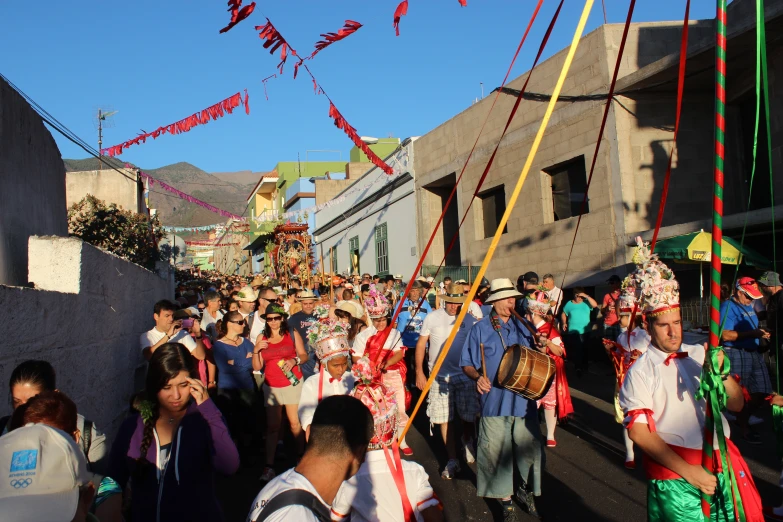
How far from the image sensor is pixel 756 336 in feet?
23.6

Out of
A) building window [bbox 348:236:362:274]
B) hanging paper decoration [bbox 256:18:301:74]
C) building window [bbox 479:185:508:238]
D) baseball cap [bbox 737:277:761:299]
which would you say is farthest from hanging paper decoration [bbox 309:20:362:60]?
building window [bbox 348:236:362:274]

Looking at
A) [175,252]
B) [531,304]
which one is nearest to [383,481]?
[531,304]

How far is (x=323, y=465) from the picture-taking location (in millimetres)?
2373

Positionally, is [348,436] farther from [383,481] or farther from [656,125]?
[656,125]

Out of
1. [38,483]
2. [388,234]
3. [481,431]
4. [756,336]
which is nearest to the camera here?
[38,483]

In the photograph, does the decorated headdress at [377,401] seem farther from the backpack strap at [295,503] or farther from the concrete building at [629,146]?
the concrete building at [629,146]

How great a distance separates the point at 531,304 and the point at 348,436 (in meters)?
5.42

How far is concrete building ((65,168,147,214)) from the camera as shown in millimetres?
18516

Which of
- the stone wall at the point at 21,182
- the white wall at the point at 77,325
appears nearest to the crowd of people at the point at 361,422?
the white wall at the point at 77,325

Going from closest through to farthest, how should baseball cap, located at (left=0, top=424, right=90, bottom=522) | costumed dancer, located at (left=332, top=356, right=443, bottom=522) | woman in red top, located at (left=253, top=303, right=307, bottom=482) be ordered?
baseball cap, located at (left=0, top=424, right=90, bottom=522) < costumed dancer, located at (left=332, top=356, right=443, bottom=522) < woman in red top, located at (left=253, top=303, right=307, bottom=482)

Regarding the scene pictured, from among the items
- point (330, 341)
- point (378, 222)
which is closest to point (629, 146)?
point (330, 341)

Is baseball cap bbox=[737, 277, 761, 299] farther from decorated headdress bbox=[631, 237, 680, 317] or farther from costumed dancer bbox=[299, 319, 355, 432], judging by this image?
costumed dancer bbox=[299, 319, 355, 432]

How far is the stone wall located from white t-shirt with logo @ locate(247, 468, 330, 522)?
14.0ft

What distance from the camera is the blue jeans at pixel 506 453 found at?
5.38 metres
